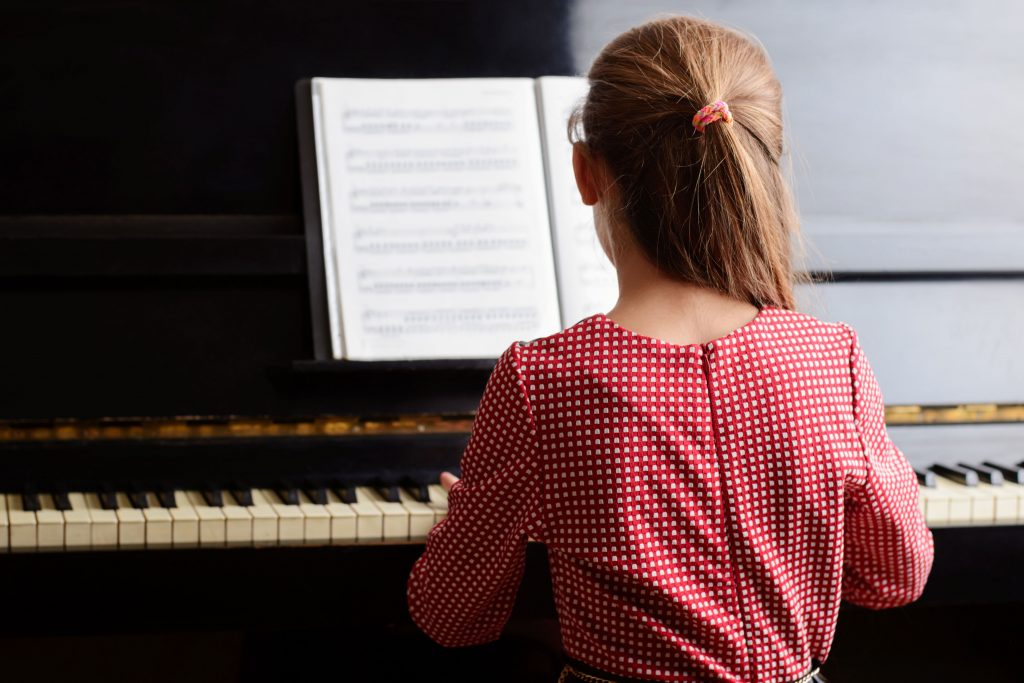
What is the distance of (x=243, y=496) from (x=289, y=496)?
0.07 metres

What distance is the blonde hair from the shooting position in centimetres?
113

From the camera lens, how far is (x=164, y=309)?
1884 mm

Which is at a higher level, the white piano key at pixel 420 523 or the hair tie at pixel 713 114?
the hair tie at pixel 713 114

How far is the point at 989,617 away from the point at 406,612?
153 centimetres

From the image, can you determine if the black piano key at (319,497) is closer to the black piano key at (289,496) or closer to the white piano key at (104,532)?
the black piano key at (289,496)

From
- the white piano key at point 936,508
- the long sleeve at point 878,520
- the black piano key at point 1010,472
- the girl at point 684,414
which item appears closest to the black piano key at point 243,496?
the girl at point 684,414

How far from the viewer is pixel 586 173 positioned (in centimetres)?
123

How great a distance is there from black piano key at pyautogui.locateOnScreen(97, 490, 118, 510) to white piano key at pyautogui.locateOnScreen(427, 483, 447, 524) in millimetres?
506

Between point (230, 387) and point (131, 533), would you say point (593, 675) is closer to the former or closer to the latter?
point (131, 533)

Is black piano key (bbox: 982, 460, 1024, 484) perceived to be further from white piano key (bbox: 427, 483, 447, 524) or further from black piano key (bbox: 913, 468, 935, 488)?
white piano key (bbox: 427, 483, 447, 524)

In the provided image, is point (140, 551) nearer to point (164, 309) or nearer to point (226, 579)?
point (226, 579)

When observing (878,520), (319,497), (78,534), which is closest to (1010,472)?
(878,520)

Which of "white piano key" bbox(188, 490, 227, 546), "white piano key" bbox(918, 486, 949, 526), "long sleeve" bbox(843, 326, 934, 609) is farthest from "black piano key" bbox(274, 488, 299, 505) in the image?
"white piano key" bbox(918, 486, 949, 526)

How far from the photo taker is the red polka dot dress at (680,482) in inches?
44.6
